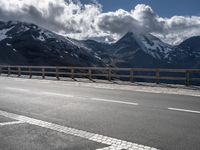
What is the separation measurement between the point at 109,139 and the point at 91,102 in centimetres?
587

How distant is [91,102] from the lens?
12.9 meters

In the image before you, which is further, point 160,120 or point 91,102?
point 91,102

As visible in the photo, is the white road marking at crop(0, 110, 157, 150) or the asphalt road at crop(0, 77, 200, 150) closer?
the white road marking at crop(0, 110, 157, 150)

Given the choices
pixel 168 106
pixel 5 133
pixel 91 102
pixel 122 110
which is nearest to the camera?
pixel 5 133

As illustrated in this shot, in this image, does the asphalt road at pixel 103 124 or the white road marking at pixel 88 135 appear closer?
the white road marking at pixel 88 135

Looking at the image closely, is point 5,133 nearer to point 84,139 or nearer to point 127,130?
point 84,139

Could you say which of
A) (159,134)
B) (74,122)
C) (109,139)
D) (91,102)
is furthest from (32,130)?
(91,102)

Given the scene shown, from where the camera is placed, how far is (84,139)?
704 cm

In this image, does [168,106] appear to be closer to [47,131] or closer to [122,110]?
[122,110]

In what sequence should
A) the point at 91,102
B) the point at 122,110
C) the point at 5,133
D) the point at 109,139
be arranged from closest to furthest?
the point at 109,139
the point at 5,133
the point at 122,110
the point at 91,102

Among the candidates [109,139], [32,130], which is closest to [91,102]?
[32,130]

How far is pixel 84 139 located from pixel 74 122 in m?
1.82

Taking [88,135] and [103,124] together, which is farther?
[103,124]

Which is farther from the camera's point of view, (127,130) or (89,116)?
(89,116)
